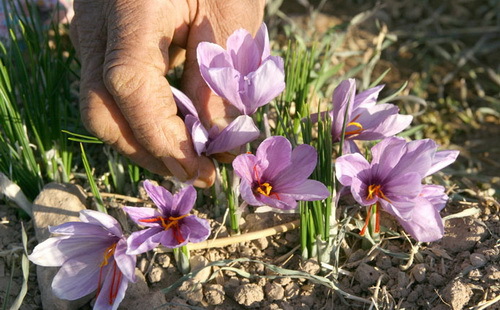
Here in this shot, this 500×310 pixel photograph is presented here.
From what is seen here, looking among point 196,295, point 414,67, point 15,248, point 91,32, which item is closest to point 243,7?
point 91,32

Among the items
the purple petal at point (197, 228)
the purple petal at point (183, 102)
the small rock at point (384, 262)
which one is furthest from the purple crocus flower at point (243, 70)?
the small rock at point (384, 262)

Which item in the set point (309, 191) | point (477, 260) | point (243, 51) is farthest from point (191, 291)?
point (477, 260)

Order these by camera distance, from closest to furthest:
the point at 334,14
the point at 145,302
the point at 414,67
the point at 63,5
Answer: the point at 145,302, the point at 63,5, the point at 414,67, the point at 334,14

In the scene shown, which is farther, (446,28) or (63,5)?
(446,28)

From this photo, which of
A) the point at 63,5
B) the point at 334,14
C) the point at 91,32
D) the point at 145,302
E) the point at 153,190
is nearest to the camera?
the point at 153,190

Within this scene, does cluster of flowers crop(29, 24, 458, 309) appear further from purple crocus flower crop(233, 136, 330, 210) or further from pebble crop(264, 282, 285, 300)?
pebble crop(264, 282, 285, 300)

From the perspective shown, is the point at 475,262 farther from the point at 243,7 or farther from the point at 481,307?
the point at 243,7

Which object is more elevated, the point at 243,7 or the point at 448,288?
the point at 243,7
